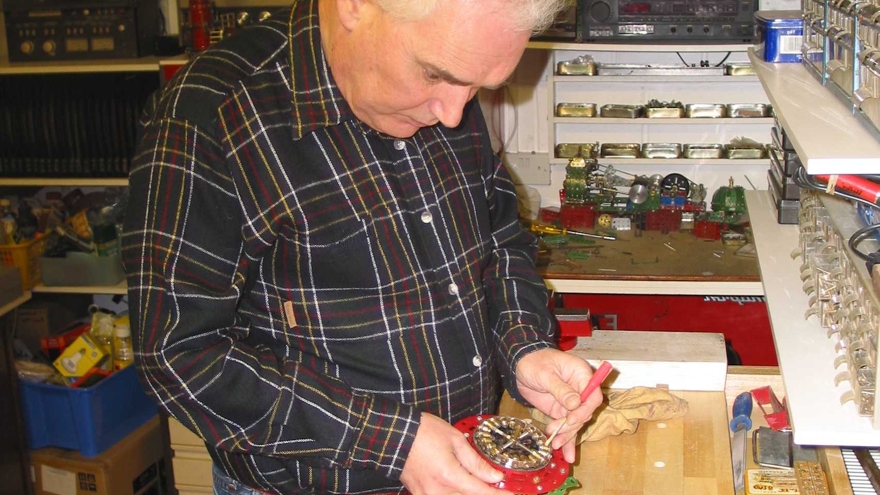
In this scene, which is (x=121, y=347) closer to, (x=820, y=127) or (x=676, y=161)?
(x=676, y=161)

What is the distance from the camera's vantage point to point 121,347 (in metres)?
2.85

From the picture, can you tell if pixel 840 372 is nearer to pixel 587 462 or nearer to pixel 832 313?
pixel 832 313

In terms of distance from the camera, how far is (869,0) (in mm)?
1194

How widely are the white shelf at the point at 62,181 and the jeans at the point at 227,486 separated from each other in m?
1.73

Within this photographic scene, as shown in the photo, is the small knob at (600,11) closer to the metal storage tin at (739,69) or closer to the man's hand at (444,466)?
the metal storage tin at (739,69)

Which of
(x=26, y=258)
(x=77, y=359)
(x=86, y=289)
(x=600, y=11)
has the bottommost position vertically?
(x=77, y=359)

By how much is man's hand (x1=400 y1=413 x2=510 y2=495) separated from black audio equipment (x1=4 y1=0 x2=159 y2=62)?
2097mm

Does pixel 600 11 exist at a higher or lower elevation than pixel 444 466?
higher

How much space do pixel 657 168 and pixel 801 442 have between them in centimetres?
209

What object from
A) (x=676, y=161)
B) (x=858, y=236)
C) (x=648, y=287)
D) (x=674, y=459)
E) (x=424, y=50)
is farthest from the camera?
(x=676, y=161)

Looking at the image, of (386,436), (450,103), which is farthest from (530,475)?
(450,103)

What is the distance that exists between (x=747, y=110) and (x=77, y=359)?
7.26 ft

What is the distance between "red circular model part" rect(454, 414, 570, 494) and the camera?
45.9 inches

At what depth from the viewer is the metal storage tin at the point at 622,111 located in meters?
2.96
